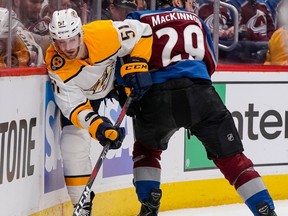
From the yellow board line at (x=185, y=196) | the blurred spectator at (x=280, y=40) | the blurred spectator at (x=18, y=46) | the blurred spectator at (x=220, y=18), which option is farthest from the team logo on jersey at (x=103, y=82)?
the blurred spectator at (x=280, y=40)

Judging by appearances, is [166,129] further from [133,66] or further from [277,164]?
[277,164]

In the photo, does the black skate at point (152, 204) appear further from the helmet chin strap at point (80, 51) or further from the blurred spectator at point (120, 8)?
the blurred spectator at point (120, 8)

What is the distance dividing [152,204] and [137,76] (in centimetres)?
73

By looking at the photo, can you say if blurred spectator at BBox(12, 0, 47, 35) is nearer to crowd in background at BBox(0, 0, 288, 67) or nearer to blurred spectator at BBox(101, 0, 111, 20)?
crowd in background at BBox(0, 0, 288, 67)

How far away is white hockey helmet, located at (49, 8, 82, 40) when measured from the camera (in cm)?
454

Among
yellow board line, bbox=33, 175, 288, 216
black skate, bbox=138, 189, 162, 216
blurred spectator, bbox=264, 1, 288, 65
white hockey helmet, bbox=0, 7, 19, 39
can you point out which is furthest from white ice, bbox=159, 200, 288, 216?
white hockey helmet, bbox=0, 7, 19, 39

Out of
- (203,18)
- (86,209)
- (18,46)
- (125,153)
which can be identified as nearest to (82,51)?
(18,46)

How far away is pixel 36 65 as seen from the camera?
16.3 ft

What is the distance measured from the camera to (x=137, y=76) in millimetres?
4645

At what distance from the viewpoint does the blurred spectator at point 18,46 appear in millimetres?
4750

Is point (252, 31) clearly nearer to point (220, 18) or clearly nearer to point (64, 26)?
point (220, 18)

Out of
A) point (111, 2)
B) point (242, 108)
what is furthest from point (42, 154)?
point (242, 108)

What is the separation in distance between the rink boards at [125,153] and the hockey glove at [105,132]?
0.30m

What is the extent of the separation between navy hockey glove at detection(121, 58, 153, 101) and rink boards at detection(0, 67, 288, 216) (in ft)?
1.30
